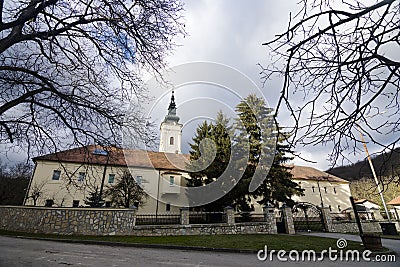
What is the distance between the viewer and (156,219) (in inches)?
572

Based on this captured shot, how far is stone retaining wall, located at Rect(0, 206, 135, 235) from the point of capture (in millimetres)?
11461

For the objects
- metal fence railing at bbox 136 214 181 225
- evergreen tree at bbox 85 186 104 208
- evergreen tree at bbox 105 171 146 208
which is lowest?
metal fence railing at bbox 136 214 181 225

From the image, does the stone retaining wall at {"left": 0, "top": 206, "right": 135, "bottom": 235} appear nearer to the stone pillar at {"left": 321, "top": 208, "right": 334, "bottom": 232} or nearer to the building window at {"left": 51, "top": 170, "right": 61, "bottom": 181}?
the building window at {"left": 51, "top": 170, "right": 61, "bottom": 181}

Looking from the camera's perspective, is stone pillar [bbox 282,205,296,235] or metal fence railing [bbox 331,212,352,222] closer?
stone pillar [bbox 282,205,296,235]

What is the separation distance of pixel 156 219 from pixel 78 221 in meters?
4.63

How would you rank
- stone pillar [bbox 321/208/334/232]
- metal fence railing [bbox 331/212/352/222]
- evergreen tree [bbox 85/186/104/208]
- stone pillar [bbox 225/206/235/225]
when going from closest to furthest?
stone pillar [bbox 225/206/235/225] < evergreen tree [bbox 85/186/104/208] < stone pillar [bbox 321/208/334/232] < metal fence railing [bbox 331/212/352/222]

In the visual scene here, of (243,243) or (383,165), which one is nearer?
(383,165)

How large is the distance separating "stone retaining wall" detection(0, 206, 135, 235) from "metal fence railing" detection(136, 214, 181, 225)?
1.58 meters

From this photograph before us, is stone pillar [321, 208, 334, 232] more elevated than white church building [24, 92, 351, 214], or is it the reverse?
white church building [24, 92, 351, 214]

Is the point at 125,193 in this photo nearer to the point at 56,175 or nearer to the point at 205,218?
the point at 205,218

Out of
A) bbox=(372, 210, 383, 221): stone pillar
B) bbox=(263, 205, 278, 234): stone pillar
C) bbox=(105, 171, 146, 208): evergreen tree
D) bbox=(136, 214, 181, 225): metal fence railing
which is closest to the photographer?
bbox=(136, 214, 181, 225): metal fence railing

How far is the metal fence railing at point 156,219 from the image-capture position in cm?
1390
